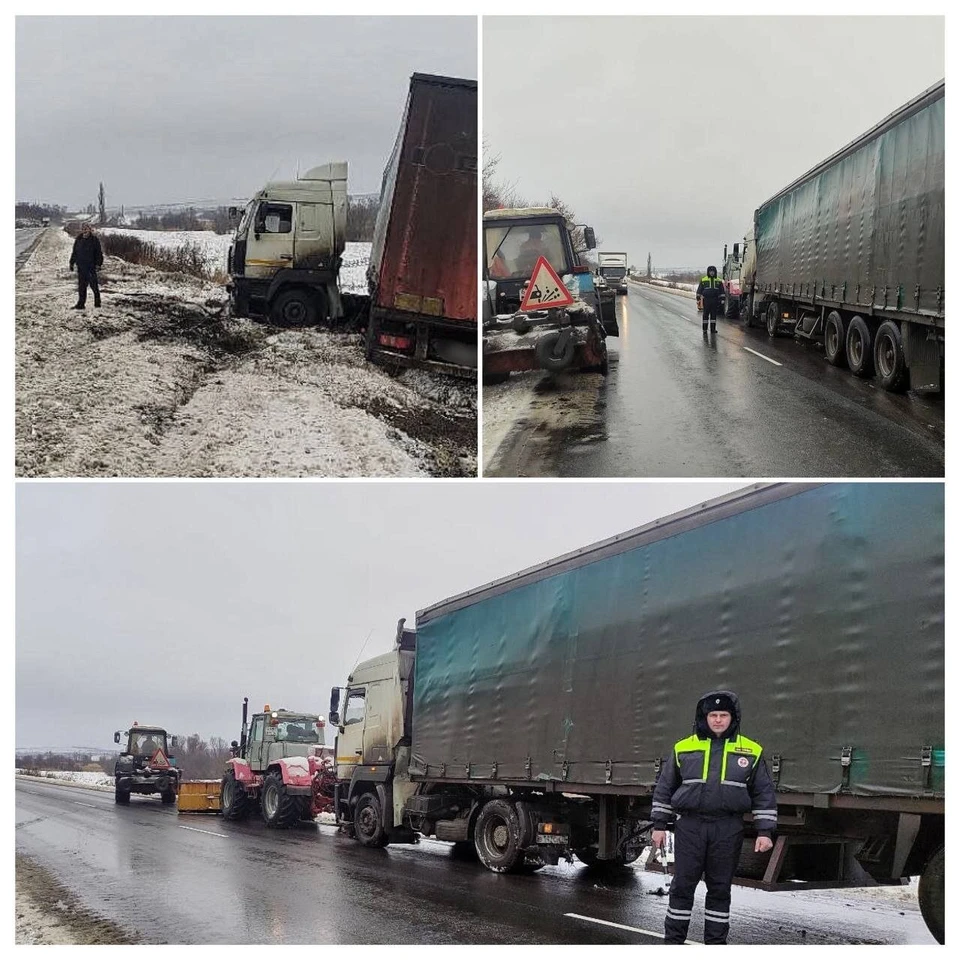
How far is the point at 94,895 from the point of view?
352 inches

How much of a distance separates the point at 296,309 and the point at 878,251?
826cm

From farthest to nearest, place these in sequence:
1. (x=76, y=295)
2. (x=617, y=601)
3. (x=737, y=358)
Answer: (x=737, y=358) < (x=76, y=295) < (x=617, y=601)

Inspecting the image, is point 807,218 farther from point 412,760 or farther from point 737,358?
point 412,760

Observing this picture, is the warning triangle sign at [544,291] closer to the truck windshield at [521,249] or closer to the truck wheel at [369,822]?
the truck windshield at [521,249]

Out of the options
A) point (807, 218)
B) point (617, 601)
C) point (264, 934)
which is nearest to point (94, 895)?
point (264, 934)

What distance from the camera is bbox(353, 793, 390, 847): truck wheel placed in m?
12.9

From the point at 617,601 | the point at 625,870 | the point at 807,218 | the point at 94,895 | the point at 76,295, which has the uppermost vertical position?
the point at 807,218

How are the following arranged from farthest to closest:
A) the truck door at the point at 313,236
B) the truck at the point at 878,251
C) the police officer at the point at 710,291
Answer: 1. the police officer at the point at 710,291
2. the truck door at the point at 313,236
3. the truck at the point at 878,251

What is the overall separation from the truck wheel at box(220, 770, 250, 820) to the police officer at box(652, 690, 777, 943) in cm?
1416

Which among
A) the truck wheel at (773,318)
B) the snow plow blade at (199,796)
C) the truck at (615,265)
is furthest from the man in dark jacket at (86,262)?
the truck at (615,265)

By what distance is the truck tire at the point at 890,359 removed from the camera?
13234mm

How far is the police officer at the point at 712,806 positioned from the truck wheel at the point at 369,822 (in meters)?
7.41

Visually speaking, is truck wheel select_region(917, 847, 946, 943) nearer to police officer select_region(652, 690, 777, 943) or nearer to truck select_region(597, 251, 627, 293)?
police officer select_region(652, 690, 777, 943)

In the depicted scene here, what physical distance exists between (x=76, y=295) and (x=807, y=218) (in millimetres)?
12521
